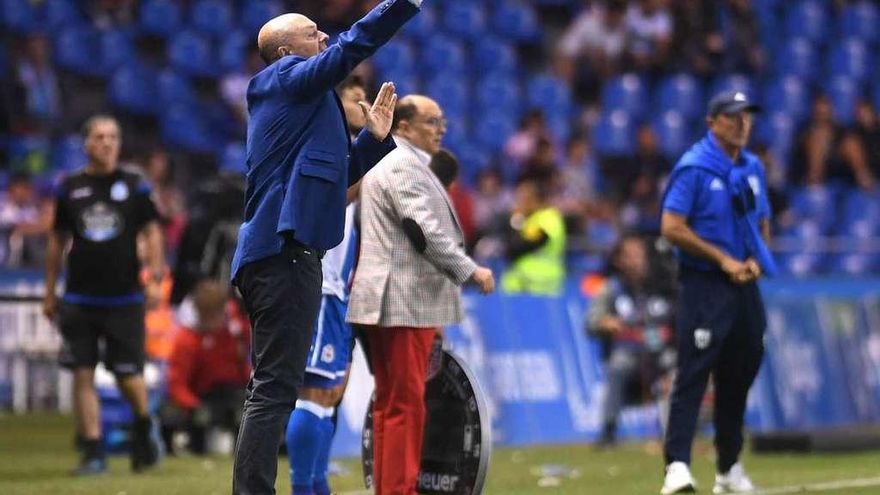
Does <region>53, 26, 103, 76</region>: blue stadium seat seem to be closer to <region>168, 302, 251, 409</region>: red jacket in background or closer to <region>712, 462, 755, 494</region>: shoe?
<region>168, 302, 251, 409</region>: red jacket in background

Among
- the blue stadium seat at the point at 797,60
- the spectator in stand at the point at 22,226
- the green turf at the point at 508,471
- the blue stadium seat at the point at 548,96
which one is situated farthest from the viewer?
the blue stadium seat at the point at 797,60

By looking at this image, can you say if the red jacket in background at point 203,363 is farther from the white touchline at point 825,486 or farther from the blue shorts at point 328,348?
the blue shorts at point 328,348

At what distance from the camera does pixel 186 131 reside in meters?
→ 21.5

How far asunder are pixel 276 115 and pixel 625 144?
1640 cm

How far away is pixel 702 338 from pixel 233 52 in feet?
41.8

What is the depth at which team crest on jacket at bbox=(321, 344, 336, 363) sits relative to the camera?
30.4 ft

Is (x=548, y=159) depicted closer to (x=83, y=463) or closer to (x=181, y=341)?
(x=181, y=341)

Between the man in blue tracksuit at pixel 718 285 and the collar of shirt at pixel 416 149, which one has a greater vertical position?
the collar of shirt at pixel 416 149

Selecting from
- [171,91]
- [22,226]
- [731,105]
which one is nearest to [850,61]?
[171,91]

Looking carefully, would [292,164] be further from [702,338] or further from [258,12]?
[258,12]

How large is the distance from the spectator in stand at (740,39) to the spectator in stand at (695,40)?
285 mm

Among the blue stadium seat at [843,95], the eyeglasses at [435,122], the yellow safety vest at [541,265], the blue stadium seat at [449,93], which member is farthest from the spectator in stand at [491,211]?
the eyeglasses at [435,122]

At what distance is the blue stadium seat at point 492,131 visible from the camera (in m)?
23.4

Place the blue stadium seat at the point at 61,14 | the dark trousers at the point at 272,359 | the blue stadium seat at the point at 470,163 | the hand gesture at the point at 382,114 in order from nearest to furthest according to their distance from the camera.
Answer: the dark trousers at the point at 272,359
the hand gesture at the point at 382,114
the blue stadium seat at the point at 61,14
the blue stadium seat at the point at 470,163
